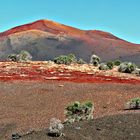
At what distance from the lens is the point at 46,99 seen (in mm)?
21219

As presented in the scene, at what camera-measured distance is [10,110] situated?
19094 millimetres

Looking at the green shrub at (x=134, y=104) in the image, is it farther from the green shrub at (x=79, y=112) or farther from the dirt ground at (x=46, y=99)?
the green shrub at (x=79, y=112)

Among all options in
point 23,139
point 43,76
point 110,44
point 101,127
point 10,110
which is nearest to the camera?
point 23,139

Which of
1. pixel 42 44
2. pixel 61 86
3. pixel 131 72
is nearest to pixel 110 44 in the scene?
pixel 42 44

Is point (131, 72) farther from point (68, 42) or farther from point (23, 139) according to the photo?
point (68, 42)

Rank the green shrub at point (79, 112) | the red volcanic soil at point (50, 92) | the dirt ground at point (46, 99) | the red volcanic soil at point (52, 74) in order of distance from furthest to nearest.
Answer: the red volcanic soil at point (52, 74)
the red volcanic soil at point (50, 92)
the dirt ground at point (46, 99)
the green shrub at point (79, 112)

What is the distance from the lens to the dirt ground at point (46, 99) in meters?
16.8

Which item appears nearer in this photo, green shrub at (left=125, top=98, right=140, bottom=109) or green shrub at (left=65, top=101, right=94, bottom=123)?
green shrub at (left=65, top=101, right=94, bottom=123)

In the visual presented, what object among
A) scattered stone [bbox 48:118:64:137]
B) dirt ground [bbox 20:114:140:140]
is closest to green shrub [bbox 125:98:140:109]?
dirt ground [bbox 20:114:140:140]

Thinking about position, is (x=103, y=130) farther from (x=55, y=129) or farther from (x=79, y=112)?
(x=79, y=112)

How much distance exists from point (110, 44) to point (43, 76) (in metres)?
76.8

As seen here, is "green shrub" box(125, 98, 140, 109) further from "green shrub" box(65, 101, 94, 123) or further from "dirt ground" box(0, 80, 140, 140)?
"green shrub" box(65, 101, 94, 123)

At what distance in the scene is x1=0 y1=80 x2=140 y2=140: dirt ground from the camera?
16828 millimetres

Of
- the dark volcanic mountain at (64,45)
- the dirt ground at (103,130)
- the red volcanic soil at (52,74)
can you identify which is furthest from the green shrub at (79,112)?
the dark volcanic mountain at (64,45)
